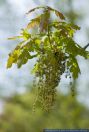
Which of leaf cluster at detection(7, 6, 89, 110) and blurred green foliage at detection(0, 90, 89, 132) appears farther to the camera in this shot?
blurred green foliage at detection(0, 90, 89, 132)

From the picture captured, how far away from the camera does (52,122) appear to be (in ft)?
21.7

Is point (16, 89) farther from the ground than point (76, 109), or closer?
farther from the ground

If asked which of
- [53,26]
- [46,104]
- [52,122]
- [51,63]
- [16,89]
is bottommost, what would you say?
[46,104]

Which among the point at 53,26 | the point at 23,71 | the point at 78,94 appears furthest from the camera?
the point at 23,71

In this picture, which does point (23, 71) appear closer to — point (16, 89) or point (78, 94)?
point (16, 89)

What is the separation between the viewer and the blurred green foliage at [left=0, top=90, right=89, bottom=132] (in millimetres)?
6405

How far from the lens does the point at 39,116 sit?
6902 millimetres

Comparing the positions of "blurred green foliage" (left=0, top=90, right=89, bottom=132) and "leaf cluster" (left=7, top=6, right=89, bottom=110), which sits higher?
"blurred green foliage" (left=0, top=90, right=89, bottom=132)

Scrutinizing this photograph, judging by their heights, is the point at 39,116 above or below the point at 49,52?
above

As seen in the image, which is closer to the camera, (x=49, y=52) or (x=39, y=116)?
(x=49, y=52)

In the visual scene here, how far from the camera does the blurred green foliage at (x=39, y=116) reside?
641cm

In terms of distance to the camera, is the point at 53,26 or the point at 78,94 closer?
the point at 53,26

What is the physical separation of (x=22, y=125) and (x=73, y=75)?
5.70 meters

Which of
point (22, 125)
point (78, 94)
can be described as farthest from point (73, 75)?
point (22, 125)
